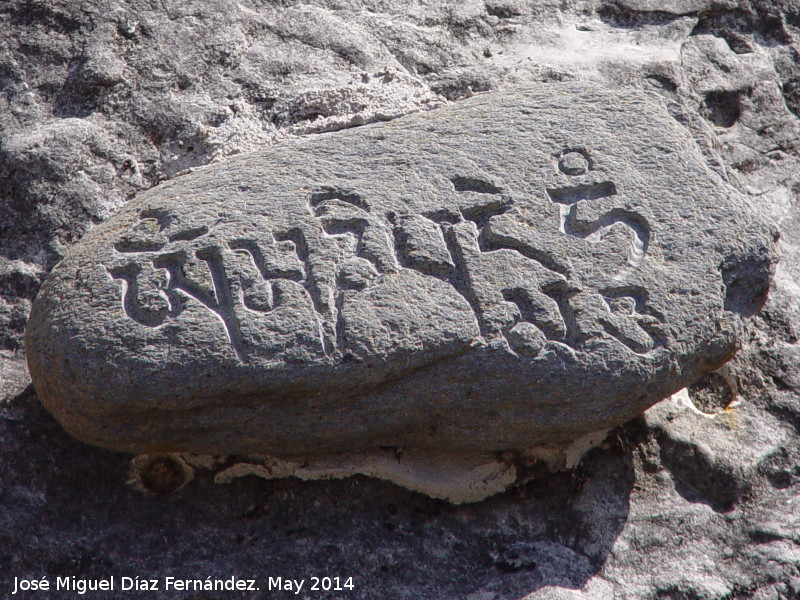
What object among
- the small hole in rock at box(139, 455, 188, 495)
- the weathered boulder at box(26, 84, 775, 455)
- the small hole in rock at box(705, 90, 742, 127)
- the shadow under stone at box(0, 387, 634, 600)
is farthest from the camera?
the small hole in rock at box(705, 90, 742, 127)

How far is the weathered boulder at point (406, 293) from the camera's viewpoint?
1859mm

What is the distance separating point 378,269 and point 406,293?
85 mm

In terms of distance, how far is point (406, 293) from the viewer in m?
1.94

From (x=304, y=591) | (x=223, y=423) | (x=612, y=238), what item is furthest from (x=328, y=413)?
(x=612, y=238)

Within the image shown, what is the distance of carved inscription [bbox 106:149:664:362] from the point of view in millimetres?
1911

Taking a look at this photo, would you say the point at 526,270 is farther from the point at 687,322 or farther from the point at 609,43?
the point at 609,43

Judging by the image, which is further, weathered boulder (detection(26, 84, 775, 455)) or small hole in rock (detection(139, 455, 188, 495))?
small hole in rock (detection(139, 455, 188, 495))

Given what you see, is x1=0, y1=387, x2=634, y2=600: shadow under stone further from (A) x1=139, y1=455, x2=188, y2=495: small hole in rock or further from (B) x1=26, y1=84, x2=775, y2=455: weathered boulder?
(B) x1=26, y1=84, x2=775, y2=455: weathered boulder

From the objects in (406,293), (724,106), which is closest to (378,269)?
(406,293)

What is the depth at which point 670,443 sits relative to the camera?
2291 mm

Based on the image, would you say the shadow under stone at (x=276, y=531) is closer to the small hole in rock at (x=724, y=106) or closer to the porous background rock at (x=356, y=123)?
the porous background rock at (x=356, y=123)

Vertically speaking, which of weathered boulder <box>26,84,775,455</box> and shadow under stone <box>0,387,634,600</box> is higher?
weathered boulder <box>26,84,775,455</box>

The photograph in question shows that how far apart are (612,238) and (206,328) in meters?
0.91

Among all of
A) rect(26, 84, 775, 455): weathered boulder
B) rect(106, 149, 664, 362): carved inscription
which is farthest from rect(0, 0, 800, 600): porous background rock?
rect(106, 149, 664, 362): carved inscription
